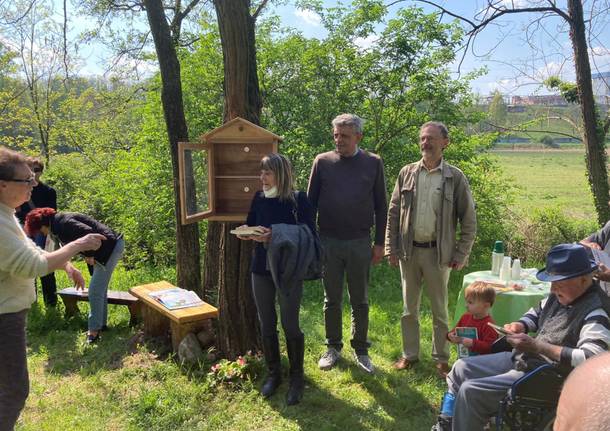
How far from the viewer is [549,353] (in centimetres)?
238

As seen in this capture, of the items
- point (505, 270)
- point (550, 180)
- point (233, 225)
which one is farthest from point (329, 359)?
point (550, 180)

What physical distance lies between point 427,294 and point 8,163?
3.08 metres

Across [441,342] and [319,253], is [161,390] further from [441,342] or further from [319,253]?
[441,342]

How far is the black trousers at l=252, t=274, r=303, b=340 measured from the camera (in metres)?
3.42

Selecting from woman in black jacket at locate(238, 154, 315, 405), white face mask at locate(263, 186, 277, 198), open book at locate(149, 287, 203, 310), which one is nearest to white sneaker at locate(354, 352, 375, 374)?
woman in black jacket at locate(238, 154, 315, 405)

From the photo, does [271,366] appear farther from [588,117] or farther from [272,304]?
[588,117]

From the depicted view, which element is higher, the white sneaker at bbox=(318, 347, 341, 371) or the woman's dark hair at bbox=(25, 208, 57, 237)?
the woman's dark hair at bbox=(25, 208, 57, 237)

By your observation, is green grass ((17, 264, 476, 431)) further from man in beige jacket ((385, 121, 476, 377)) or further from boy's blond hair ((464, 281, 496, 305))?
boy's blond hair ((464, 281, 496, 305))

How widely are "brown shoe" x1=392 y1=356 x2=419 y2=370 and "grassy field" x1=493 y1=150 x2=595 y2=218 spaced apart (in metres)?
5.78

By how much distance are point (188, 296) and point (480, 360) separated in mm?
2682

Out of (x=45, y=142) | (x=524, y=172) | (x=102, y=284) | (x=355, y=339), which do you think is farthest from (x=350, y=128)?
(x=524, y=172)

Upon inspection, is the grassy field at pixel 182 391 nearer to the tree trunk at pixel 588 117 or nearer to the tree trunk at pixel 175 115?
the tree trunk at pixel 175 115

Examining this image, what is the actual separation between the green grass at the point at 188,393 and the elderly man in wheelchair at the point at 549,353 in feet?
2.64

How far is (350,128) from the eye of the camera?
12.1ft
